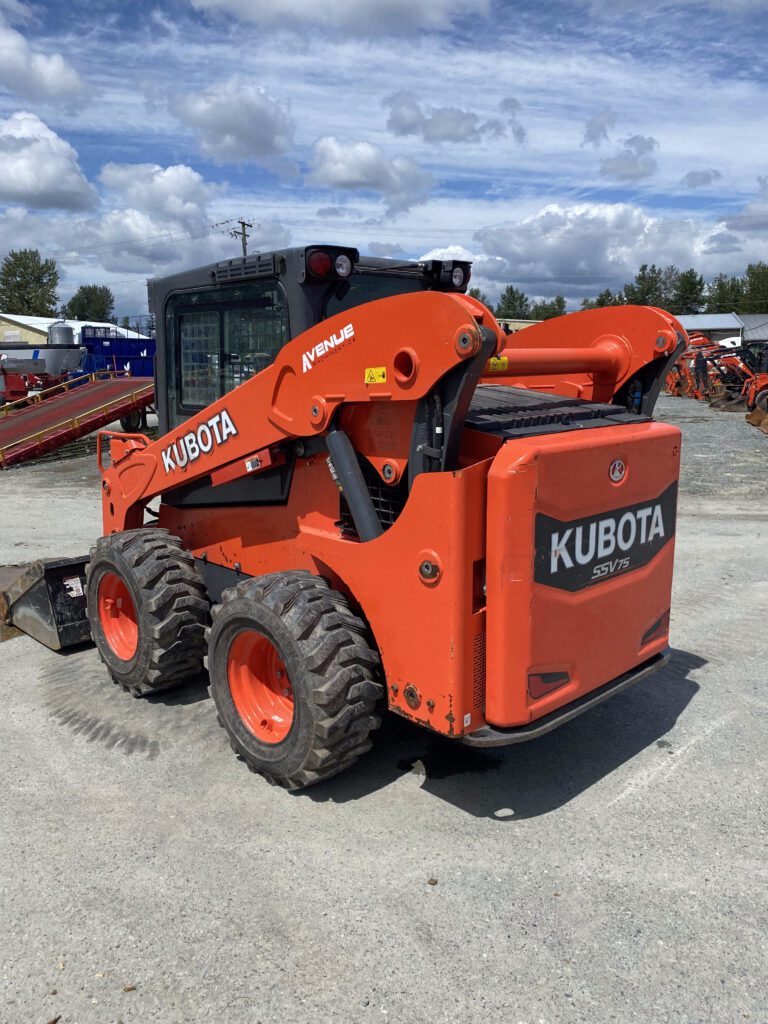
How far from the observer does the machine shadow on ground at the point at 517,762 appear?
368cm

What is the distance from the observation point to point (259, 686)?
397 centimetres

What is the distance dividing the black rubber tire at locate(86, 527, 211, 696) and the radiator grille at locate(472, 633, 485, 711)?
6.24 ft

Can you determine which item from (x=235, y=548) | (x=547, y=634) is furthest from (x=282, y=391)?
(x=547, y=634)

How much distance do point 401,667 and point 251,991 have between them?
1.34 meters

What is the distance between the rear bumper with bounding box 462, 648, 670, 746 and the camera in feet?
10.6

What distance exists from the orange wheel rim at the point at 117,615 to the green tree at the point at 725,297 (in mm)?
90810

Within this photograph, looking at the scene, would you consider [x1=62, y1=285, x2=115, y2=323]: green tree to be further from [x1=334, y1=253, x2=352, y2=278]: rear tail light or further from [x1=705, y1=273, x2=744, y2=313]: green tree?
[x1=334, y1=253, x2=352, y2=278]: rear tail light

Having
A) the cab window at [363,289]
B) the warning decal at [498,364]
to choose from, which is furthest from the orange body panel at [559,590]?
the cab window at [363,289]

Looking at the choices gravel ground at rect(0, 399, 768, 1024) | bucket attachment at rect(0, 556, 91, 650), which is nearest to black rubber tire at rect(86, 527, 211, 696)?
gravel ground at rect(0, 399, 768, 1024)

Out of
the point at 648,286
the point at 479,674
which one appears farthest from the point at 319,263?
the point at 648,286

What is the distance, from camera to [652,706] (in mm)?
4656

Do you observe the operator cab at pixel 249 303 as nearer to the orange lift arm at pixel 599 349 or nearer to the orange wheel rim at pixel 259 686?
the orange lift arm at pixel 599 349

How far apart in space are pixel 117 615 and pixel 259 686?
153cm

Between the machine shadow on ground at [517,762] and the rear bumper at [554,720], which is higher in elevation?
the rear bumper at [554,720]
